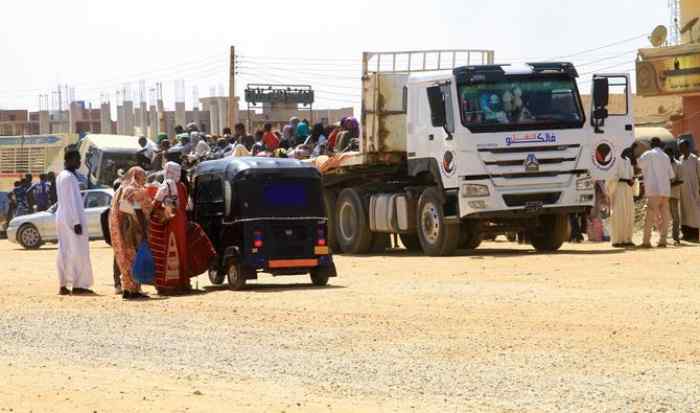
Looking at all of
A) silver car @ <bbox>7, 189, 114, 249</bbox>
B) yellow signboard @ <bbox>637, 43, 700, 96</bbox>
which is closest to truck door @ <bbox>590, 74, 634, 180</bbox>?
silver car @ <bbox>7, 189, 114, 249</bbox>

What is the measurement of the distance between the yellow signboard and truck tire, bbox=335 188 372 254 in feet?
82.1

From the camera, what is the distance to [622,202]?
27922 mm

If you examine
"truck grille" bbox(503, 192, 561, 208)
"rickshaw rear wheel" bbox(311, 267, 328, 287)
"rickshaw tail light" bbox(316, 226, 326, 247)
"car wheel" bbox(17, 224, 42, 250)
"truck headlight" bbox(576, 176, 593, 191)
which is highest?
"truck headlight" bbox(576, 176, 593, 191)

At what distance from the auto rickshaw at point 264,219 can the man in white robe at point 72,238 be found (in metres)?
1.54

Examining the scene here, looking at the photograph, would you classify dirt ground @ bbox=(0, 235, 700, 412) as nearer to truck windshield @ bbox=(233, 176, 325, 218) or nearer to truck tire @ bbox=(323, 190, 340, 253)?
truck windshield @ bbox=(233, 176, 325, 218)

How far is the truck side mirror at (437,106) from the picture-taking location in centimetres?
2662

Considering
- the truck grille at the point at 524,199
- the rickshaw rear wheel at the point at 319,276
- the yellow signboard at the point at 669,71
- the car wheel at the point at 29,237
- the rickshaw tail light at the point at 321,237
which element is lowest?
the car wheel at the point at 29,237

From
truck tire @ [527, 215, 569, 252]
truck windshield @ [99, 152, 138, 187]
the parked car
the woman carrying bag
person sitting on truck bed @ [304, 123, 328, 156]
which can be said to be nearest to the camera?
the woman carrying bag

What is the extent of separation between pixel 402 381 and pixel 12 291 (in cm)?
1157

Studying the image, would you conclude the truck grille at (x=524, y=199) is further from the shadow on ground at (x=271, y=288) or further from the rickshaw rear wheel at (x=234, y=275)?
the rickshaw rear wheel at (x=234, y=275)

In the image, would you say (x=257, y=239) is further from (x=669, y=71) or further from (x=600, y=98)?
(x=669, y=71)

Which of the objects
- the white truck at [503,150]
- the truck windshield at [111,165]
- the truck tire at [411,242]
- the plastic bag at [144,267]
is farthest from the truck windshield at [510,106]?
the truck windshield at [111,165]

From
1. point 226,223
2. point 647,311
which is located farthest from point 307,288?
point 647,311

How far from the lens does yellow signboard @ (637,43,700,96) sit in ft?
174
